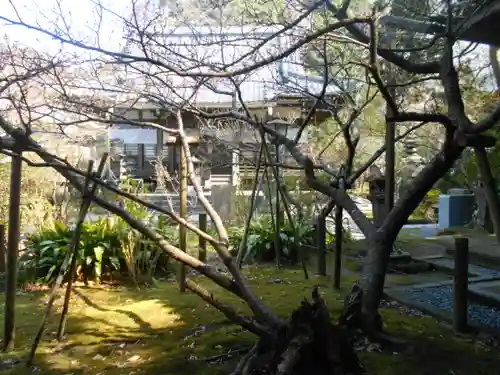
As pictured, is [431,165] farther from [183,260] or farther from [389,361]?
[183,260]

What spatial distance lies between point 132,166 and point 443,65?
39.8ft

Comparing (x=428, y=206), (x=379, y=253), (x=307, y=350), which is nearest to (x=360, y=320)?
(x=379, y=253)

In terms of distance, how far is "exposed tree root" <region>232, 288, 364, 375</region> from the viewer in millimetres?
2486

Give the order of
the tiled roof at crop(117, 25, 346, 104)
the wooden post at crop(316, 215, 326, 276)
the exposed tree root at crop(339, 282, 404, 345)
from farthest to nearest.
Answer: the wooden post at crop(316, 215, 326, 276) → the tiled roof at crop(117, 25, 346, 104) → the exposed tree root at crop(339, 282, 404, 345)

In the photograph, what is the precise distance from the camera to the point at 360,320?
121 inches

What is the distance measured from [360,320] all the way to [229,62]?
245cm

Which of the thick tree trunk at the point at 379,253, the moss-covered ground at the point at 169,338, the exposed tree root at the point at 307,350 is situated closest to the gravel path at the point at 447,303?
the moss-covered ground at the point at 169,338

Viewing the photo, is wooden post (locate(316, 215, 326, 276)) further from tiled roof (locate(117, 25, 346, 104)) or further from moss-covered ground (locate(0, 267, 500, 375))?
tiled roof (locate(117, 25, 346, 104))

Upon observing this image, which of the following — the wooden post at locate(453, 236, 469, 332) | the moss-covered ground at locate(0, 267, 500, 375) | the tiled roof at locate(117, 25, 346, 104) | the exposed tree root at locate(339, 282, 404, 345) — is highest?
the tiled roof at locate(117, 25, 346, 104)

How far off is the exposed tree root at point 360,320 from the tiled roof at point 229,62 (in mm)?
1488

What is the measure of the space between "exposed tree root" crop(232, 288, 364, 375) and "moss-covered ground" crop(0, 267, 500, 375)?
26 cm

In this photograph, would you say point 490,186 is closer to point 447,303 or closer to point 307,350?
point 307,350

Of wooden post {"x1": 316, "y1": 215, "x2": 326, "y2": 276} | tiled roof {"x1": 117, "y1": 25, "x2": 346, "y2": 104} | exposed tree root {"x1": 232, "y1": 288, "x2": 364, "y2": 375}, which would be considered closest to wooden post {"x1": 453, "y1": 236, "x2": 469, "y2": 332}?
exposed tree root {"x1": 232, "y1": 288, "x2": 364, "y2": 375}

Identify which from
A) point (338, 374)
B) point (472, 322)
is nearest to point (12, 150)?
point (338, 374)
